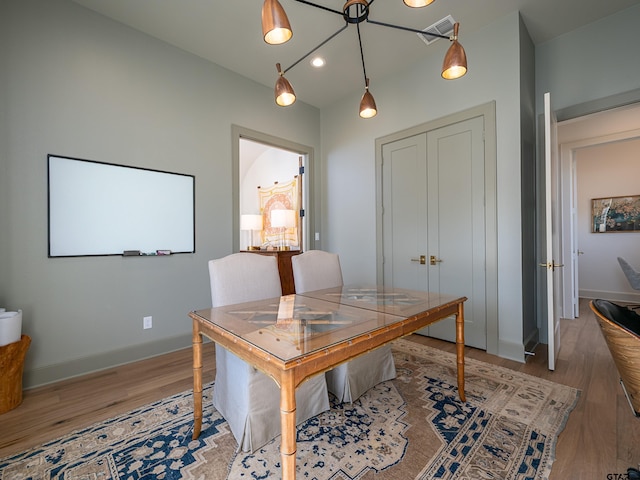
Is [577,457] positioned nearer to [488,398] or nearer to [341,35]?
[488,398]

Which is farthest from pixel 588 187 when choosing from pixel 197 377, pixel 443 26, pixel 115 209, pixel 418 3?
pixel 115 209

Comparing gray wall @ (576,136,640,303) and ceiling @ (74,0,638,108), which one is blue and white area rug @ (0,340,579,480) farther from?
gray wall @ (576,136,640,303)

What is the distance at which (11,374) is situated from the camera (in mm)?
1964

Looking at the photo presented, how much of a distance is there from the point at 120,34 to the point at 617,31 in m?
4.41

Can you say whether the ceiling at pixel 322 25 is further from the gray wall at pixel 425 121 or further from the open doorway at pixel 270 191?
the open doorway at pixel 270 191

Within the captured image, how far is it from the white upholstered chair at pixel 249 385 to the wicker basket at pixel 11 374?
134 cm

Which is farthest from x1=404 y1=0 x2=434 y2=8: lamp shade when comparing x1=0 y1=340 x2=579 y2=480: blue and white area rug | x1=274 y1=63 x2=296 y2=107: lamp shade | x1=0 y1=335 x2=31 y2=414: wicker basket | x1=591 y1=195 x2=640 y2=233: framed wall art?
x1=591 y1=195 x2=640 y2=233: framed wall art

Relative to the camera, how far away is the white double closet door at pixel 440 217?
2.95 m

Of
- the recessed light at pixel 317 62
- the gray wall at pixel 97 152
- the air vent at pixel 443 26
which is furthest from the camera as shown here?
the recessed light at pixel 317 62

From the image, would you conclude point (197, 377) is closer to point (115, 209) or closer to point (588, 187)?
point (115, 209)

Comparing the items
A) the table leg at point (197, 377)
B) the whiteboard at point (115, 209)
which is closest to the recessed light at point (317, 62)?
the whiteboard at point (115, 209)

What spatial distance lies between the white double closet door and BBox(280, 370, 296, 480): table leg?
8.28 ft

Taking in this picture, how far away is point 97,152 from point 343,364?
8.70ft

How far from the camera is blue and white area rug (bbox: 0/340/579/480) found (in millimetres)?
1402
